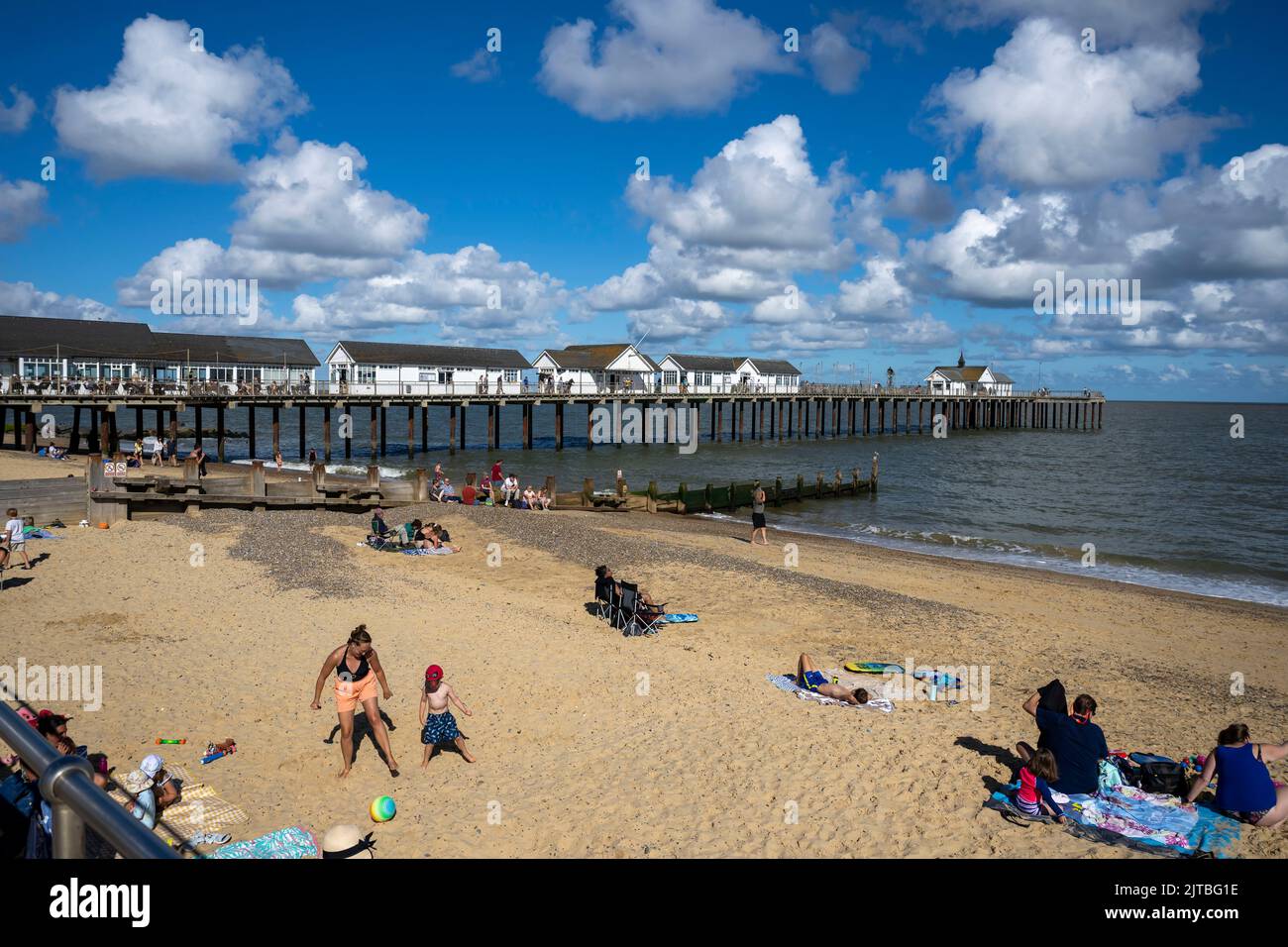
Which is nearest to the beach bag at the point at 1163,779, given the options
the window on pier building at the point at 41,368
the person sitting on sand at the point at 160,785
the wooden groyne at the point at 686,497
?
the person sitting on sand at the point at 160,785

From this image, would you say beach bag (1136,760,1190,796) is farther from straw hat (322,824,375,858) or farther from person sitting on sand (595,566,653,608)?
straw hat (322,824,375,858)

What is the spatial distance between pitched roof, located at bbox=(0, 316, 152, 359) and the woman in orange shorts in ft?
166

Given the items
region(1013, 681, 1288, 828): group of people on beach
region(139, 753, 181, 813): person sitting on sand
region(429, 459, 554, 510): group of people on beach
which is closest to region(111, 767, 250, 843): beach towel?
region(139, 753, 181, 813): person sitting on sand

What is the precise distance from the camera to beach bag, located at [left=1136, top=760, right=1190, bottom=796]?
872 centimetres

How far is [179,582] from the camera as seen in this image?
15.3m

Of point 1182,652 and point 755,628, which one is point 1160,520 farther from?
point 755,628

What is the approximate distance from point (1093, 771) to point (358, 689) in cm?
723

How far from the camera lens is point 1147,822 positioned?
805 centimetres

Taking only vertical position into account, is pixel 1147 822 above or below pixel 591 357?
below

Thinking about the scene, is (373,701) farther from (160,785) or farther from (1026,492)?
(1026,492)

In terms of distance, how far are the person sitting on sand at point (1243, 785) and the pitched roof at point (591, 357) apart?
65.5 meters

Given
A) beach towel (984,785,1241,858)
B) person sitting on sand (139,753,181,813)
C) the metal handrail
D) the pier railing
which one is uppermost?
the pier railing

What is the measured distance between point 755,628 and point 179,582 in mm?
10023

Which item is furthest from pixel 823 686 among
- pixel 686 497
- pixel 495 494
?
pixel 686 497
